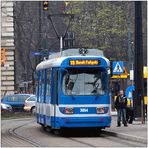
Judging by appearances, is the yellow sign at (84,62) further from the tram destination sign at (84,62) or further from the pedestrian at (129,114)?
the pedestrian at (129,114)

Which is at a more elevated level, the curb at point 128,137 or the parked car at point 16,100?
the parked car at point 16,100

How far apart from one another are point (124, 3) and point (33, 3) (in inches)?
432

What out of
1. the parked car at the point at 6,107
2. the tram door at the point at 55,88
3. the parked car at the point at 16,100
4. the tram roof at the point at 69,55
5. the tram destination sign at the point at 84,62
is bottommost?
the parked car at the point at 6,107

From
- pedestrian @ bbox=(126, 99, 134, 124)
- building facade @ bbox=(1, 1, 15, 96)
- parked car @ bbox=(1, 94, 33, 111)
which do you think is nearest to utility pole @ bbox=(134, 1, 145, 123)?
pedestrian @ bbox=(126, 99, 134, 124)

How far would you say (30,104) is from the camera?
44594 mm

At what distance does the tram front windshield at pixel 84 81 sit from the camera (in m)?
21.9

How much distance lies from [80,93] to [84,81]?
1.49 ft

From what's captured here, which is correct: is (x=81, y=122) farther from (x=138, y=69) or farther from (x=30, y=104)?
(x=30, y=104)

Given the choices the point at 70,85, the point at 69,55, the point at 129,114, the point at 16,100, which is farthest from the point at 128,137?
the point at 16,100

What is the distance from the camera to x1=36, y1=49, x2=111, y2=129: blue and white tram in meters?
21.7

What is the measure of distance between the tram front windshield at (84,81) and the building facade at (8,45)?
3467 centimetres

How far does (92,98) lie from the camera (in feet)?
71.7

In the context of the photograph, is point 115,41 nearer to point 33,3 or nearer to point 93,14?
point 93,14

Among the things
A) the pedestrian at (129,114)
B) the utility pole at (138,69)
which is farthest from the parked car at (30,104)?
the pedestrian at (129,114)
